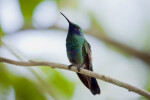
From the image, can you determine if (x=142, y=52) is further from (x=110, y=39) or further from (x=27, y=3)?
(x=27, y=3)

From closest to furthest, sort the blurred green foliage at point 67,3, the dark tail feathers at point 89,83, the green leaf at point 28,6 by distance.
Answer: the dark tail feathers at point 89,83 < the green leaf at point 28,6 < the blurred green foliage at point 67,3

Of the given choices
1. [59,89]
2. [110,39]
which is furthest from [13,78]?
[110,39]

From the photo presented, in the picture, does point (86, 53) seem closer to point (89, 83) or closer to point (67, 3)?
point (89, 83)

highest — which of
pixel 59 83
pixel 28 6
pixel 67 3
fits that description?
pixel 28 6

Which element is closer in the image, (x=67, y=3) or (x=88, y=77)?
(x=88, y=77)

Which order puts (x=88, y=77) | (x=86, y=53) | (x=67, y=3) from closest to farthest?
(x=88, y=77), (x=86, y=53), (x=67, y=3)

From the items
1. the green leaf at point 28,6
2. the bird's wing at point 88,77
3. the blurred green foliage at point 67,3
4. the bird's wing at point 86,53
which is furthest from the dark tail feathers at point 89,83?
the blurred green foliage at point 67,3

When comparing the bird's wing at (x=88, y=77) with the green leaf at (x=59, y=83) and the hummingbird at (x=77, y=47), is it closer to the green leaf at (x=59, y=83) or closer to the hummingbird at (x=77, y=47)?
the hummingbird at (x=77, y=47)

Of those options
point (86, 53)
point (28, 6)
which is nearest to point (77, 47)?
point (86, 53)

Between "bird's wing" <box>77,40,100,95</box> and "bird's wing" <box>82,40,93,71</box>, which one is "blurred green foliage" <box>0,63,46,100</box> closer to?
"bird's wing" <box>77,40,100,95</box>

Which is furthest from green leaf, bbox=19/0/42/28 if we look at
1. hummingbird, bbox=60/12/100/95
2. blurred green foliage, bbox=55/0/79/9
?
blurred green foliage, bbox=55/0/79/9
